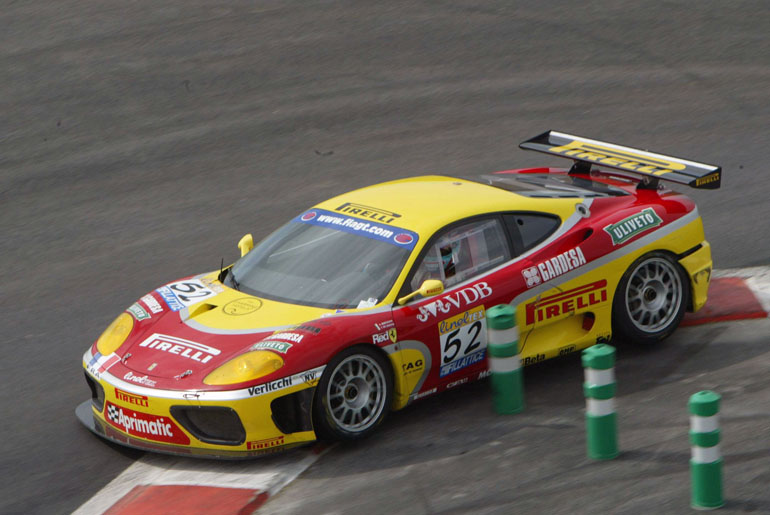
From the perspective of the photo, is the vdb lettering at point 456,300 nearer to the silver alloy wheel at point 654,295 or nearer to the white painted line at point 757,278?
the silver alloy wheel at point 654,295

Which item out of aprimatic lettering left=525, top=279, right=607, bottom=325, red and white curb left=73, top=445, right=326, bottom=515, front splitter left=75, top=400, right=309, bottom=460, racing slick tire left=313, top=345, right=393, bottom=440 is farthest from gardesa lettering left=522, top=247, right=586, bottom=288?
front splitter left=75, top=400, right=309, bottom=460

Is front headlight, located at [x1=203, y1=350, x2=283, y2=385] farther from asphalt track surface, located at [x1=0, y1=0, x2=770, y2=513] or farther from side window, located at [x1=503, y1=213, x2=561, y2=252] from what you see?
side window, located at [x1=503, y1=213, x2=561, y2=252]

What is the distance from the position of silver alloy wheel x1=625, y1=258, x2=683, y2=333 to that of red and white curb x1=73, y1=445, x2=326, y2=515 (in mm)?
2602

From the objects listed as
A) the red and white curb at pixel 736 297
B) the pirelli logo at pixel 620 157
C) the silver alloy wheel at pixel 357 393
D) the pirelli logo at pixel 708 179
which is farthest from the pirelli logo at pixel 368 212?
the red and white curb at pixel 736 297

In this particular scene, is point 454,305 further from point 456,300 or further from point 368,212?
point 368,212

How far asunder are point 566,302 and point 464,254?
826 mm

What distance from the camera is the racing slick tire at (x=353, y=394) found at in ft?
21.6

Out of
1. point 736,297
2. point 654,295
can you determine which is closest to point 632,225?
point 654,295

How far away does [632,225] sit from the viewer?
7.94 meters

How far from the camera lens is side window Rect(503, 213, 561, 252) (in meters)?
7.60

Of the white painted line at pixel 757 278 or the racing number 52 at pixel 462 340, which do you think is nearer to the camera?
the racing number 52 at pixel 462 340

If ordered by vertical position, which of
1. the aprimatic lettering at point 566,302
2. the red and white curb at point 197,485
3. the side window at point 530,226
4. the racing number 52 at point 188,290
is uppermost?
the side window at point 530,226

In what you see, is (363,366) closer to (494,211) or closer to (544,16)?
(494,211)

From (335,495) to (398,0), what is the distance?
A: 11.5m
